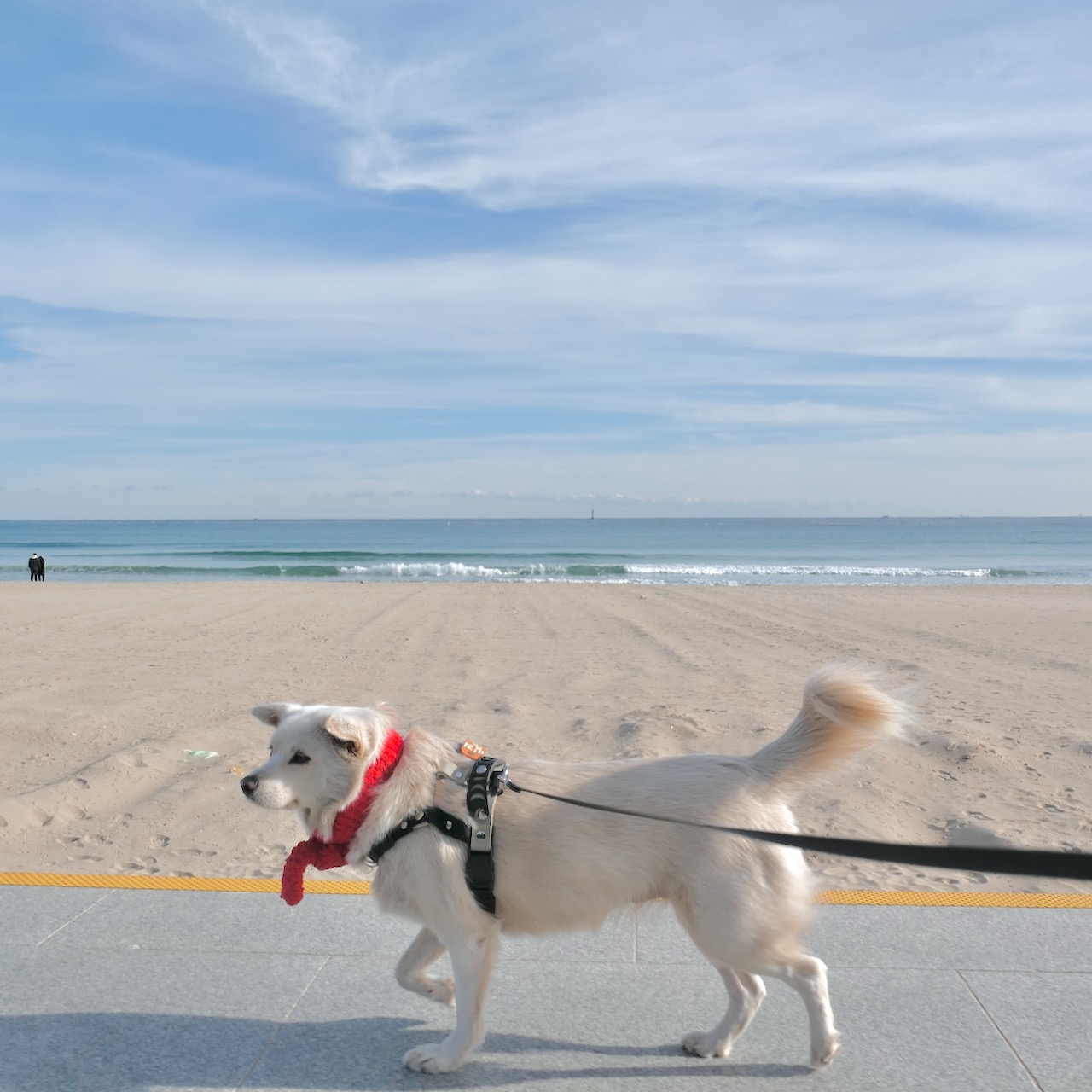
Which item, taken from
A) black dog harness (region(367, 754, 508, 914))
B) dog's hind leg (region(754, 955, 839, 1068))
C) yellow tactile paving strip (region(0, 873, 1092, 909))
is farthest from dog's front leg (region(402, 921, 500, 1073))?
yellow tactile paving strip (region(0, 873, 1092, 909))

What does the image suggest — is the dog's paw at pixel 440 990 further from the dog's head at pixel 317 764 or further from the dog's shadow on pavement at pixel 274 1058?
the dog's head at pixel 317 764

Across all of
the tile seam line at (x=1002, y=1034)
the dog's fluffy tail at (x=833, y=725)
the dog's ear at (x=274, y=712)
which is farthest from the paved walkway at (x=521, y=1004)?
the dog's ear at (x=274, y=712)

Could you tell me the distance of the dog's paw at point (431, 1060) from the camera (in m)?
3.18

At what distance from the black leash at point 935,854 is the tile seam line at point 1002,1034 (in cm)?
87

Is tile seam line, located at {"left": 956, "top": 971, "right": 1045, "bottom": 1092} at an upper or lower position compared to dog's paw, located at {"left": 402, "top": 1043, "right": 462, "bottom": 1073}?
upper

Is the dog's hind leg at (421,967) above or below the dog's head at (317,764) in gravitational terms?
below

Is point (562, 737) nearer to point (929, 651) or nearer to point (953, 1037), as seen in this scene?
point (953, 1037)

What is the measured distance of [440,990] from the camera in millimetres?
3553

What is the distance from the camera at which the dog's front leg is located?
3172 mm

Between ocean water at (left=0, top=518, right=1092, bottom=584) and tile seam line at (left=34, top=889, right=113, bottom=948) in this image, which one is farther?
ocean water at (left=0, top=518, right=1092, bottom=584)

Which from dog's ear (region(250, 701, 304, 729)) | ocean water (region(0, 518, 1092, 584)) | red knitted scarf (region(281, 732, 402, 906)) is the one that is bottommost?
ocean water (region(0, 518, 1092, 584))

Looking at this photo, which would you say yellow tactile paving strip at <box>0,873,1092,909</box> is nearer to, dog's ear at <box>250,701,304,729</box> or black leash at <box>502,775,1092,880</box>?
dog's ear at <box>250,701,304,729</box>

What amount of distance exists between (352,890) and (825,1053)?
2350 mm

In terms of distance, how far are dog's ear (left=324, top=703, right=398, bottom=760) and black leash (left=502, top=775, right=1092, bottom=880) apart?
0.45 metres
